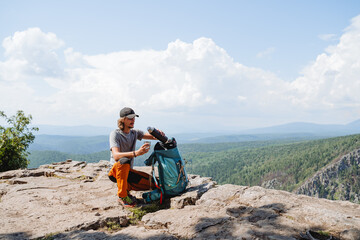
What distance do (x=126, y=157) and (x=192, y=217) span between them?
260 cm

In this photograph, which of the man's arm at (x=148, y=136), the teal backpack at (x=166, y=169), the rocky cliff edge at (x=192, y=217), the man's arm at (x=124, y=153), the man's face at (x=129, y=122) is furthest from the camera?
the man's arm at (x=148, y=136)

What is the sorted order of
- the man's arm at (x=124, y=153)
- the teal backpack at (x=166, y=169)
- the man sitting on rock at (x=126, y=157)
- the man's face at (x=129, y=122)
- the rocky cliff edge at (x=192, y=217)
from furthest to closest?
Result: 1. the man's face at (x=129, y=122)
2. the teal backpack at (x=166, y=169)
3. the man sitting on rock at (x=126, y=157)
4. the man's arm at (x=124, y=153)
5. the rocky cliff edge at (x=192, y=217)

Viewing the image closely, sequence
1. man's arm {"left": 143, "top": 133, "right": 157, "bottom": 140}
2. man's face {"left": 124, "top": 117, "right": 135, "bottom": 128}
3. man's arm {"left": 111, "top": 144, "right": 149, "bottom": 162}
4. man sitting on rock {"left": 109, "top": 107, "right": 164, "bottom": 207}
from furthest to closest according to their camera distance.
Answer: man's arm {"left": 143, "top": 133, "right": 157, "bottom": 140} < man's face {"left": 124, "top": 117, "right": 135, "bottom": 128} < man sitting on rock {"left": 109, "top": 107, "right": 164, "bottom": 207} < man's arm {"left": 111, "top": 144, "right": 149, "bottom": 162}

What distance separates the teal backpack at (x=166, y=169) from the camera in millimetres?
6793

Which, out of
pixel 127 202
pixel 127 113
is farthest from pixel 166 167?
pixel 127 113

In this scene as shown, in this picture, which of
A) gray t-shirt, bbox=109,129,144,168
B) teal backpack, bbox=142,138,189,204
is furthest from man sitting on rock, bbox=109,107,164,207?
teal backpack, bbox=142,138,189,204

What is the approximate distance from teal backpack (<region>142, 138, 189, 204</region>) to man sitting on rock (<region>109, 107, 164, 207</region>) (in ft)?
1.63

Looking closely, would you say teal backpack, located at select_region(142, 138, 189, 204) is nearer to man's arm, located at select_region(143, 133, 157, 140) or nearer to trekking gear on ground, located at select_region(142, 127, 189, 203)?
trekking gear on ground, located at select_region(142, 127, 189, 203)

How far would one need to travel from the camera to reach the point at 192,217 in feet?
17.4

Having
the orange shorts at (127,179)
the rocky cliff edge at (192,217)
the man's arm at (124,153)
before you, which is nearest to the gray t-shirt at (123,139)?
the man's arm at (124,153)

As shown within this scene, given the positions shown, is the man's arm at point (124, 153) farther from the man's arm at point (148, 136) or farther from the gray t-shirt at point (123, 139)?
the man's arm at point (148, 136)

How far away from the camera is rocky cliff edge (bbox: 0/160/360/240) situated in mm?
4410

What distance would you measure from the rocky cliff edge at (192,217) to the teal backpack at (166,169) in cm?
36

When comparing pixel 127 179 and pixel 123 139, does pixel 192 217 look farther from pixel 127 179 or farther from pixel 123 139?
pixel 123 139
